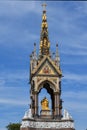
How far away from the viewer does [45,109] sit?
2694 centimetres

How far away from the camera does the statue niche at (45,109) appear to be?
26.6 m

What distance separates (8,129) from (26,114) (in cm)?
2546

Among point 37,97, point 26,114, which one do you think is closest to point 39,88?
point 37,97

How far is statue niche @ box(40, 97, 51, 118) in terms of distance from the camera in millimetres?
26609

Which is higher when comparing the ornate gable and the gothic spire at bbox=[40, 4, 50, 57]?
the gothic spire at bbox=[40, 4, 50, 57]

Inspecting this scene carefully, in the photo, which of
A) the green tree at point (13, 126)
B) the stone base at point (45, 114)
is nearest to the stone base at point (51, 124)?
the stone base at point (45, 114)

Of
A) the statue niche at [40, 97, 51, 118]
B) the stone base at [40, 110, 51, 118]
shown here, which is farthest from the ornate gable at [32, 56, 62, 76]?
the stone base at [40, 110, 51, 118]

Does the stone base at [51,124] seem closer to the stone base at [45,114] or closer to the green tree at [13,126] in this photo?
the stone base at [45,114]

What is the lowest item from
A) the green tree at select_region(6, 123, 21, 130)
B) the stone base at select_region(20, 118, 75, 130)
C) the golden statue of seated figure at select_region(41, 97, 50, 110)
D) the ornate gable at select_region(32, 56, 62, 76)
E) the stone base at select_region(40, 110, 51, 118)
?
the stone base at select_region(20, 118, 75, 130)

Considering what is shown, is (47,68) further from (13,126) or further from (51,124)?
(13,126)

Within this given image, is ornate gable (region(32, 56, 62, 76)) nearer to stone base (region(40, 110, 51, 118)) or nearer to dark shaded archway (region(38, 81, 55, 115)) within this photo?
dark shaded archway (region(38, 81, 55, 115))

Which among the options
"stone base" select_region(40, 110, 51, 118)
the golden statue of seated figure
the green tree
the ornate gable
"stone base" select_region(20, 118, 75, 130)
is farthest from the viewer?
the green tree

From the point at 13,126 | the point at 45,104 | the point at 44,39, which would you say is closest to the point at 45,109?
the point at 45,104

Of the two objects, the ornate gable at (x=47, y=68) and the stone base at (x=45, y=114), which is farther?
the ornate gable at (x=47, y=68)
